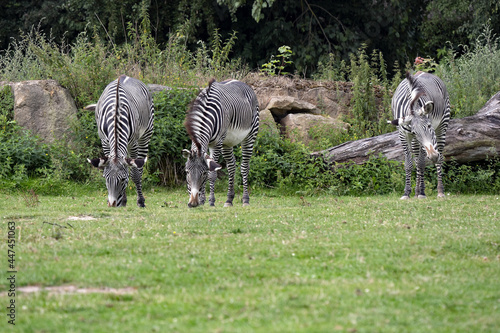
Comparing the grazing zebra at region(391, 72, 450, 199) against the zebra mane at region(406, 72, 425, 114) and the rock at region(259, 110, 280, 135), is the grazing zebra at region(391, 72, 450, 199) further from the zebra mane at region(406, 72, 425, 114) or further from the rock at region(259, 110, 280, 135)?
the rock at region(259, 110, 280, 135)

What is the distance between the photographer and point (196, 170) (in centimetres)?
1027

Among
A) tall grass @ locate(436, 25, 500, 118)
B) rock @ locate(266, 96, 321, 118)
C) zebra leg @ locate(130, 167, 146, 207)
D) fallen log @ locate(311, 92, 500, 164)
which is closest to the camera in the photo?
zebra leg @ locate(130, 167, 146, 207)

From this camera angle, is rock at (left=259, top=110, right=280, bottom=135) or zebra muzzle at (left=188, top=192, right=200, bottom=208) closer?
zebra muzzle at (left=188, top=192, right=200, bottom=208)

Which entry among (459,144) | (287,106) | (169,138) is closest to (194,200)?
(169,138)

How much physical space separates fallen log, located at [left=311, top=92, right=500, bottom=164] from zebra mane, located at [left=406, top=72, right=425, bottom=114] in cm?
216

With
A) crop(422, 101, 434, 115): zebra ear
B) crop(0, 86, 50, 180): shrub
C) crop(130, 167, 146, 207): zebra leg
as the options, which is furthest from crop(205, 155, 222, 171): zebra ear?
crop(0, 86, 50, 180): shrub

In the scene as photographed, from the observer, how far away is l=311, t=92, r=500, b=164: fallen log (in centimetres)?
1452

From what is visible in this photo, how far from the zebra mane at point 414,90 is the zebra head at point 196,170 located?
16.5 feet

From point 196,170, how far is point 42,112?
7.83m

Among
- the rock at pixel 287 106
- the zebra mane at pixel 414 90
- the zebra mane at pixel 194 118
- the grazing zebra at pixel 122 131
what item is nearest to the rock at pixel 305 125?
the rock at pixel 287 106

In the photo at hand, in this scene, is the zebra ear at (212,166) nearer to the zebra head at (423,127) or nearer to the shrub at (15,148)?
the zebra head at (423,127)

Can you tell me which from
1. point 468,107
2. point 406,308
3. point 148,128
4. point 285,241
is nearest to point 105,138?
point 148,128

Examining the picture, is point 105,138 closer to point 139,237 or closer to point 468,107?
point 139,237

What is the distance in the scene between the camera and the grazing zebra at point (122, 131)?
10.5 metres
